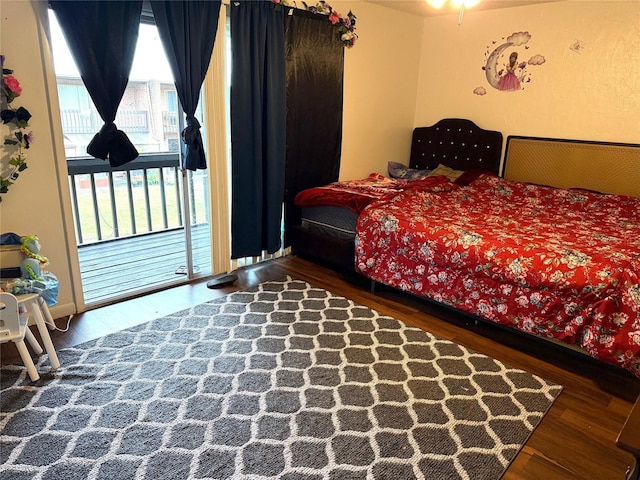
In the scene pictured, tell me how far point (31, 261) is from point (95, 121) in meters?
2.12

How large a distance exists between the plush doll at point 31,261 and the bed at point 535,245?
2.08 metres

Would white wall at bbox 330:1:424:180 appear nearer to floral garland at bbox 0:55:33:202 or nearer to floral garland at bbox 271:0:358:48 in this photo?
floral garland at bbox 271:0:358:48

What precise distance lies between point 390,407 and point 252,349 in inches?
34.3

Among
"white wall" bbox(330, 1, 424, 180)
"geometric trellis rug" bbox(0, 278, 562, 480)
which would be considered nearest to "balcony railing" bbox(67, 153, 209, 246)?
"white wall" bbox(330, 1, 424, 180)

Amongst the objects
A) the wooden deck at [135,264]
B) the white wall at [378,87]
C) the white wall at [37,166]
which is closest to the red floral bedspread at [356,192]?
the white wall at [378,87]

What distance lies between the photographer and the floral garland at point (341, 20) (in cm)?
360

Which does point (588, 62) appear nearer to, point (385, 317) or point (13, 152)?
point (385, 317)

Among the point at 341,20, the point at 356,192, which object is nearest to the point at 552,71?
the point at 341,20

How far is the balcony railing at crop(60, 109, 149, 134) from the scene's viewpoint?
3744mm

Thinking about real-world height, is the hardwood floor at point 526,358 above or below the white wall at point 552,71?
below

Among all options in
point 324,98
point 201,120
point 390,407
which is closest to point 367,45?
point 324,98

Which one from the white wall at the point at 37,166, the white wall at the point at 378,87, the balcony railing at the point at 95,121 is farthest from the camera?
the white wall at the point at 378,87

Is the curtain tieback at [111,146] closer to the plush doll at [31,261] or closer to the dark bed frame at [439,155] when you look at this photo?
the plush doll at [31,261]

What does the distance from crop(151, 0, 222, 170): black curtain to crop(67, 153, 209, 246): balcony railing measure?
4.79 feet
